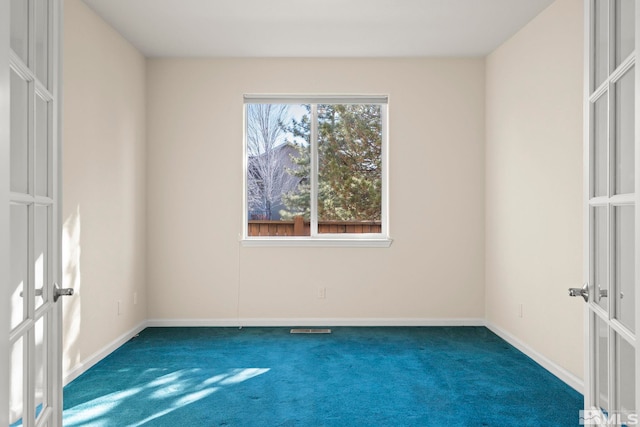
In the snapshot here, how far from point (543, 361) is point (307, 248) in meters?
2.34

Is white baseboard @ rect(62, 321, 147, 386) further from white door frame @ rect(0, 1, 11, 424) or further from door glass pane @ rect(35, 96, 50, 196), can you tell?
white door frame @ rect(0, 1, 11, 424)

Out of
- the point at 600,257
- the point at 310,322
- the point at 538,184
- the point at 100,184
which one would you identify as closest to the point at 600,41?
the point at 600,257

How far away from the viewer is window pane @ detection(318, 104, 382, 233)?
5227mm

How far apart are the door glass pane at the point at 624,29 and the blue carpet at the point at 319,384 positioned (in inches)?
81.7

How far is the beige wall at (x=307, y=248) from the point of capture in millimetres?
5086

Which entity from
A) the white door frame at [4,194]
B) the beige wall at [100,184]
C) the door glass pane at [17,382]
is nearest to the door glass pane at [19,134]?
the white door frame at [4,194]

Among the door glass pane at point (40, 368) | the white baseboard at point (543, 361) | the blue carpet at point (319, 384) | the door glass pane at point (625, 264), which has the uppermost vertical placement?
the door glass pane at point (625, 264)

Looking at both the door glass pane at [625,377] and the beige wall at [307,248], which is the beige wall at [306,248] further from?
the door glass pane at [625,377]

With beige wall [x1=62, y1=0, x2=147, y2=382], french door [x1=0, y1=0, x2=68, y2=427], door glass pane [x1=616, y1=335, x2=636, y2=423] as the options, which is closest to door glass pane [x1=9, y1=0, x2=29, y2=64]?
french door [x1=0, y1=0, x2=68, y2=427]

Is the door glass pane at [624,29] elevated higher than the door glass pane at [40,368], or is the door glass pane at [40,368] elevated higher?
the door glass pane at [624,29]

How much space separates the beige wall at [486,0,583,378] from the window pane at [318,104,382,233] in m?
1.11

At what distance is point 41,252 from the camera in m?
1.62

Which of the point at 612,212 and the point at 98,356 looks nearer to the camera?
the point at 612,212

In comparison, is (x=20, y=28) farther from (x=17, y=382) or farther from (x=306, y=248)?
(x=306, y=248)
